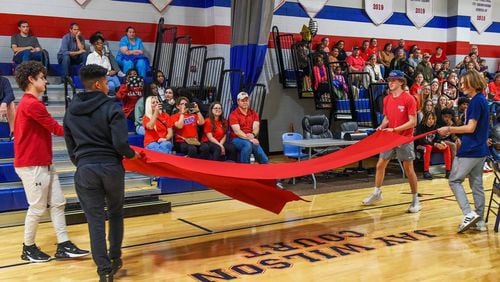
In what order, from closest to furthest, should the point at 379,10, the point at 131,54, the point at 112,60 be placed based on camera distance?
the point at 112,60
the point at 131,54
the point at 379,10

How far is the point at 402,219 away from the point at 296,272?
2.12 metres

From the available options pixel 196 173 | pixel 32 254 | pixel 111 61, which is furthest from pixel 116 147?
pixel 111 61

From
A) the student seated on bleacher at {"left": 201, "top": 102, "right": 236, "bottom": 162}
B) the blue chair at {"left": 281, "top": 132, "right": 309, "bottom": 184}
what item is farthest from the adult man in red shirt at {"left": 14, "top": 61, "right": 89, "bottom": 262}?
the blue chair at {"left": 281, "top": 132, "right": 309, "bottom": 184}

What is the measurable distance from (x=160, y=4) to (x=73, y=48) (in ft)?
6.53

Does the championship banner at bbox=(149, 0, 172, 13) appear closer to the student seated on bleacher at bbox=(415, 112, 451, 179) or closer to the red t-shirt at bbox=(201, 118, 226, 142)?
the red t-shirt at bbox=(201, 118, 226, 142)

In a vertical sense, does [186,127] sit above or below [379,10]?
below

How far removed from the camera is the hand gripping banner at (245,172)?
440 centimetres

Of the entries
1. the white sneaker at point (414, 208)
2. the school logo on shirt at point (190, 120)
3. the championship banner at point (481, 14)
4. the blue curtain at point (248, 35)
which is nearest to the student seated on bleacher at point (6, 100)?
the school logo on shirt at point (190, 120)

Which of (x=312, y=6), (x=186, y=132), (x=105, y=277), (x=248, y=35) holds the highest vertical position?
(x=312, y=6)

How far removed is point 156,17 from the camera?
9750 millimetres

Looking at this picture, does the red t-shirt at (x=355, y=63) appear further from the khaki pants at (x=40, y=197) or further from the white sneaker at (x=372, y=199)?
the khaki pants at (x=40, y=197)

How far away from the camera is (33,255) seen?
14.3ft

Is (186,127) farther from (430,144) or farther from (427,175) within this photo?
(430,144)

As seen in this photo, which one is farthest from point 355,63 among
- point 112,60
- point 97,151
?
point 97,151
